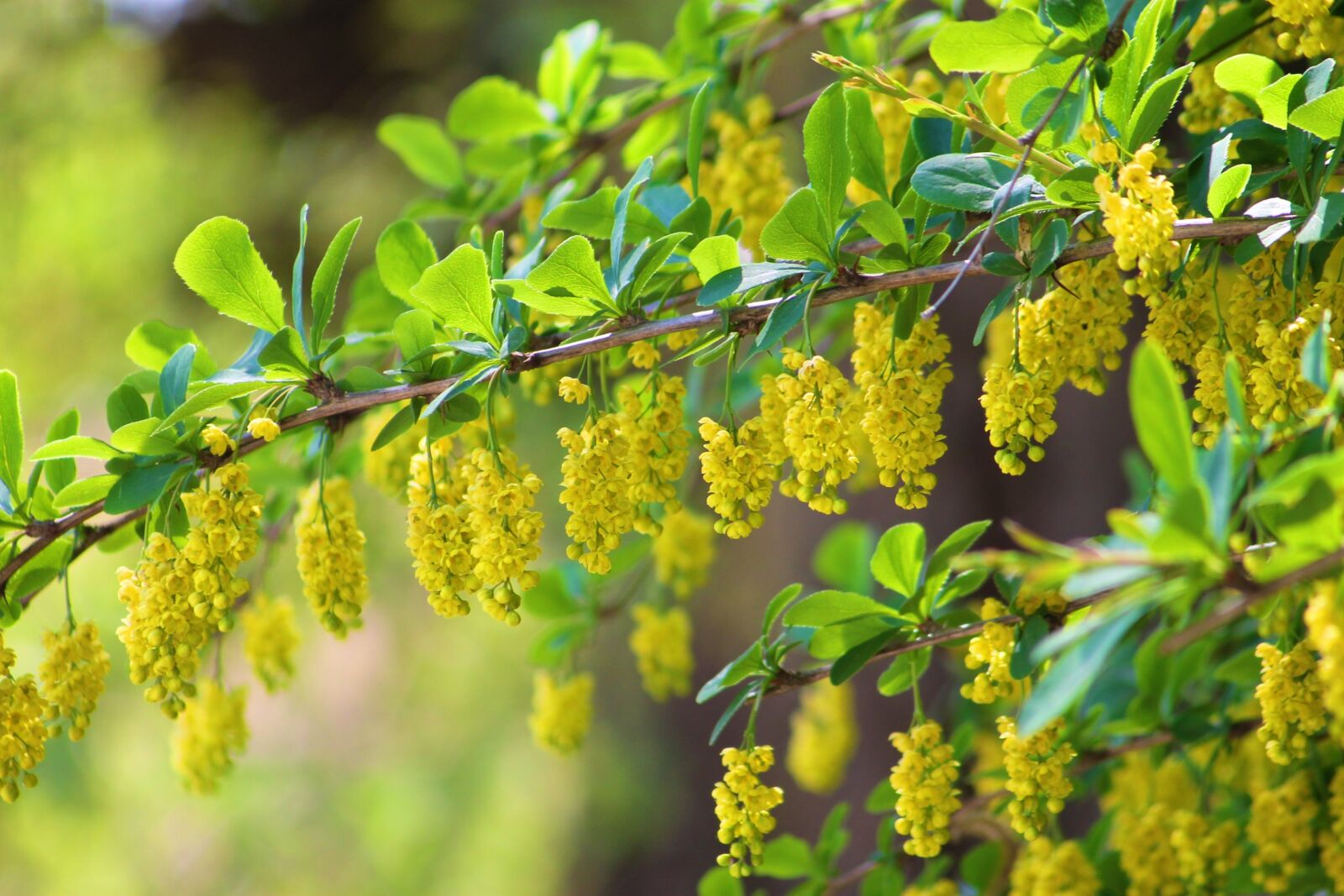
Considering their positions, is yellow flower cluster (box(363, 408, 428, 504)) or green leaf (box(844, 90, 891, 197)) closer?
green leaf (box(844, 90, 891, 197))

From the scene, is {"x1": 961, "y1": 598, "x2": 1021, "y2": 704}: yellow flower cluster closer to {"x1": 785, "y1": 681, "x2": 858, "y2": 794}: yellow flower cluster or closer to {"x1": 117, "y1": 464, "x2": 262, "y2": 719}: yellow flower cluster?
{"x1": 117, "y1": 464, "x2": 262, "y2": 719}: yellow flower cluster

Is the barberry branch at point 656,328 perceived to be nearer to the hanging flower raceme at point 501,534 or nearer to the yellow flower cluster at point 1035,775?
the hanging flower raceme at point 501,534

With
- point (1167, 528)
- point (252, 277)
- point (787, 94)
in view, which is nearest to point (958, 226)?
point (1167, 528)

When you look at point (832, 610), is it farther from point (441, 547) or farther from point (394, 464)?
point (394, 464)

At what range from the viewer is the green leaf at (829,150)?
3.11ft

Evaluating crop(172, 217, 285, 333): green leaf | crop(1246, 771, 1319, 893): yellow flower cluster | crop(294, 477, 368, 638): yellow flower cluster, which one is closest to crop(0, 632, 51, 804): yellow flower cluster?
crop(294, 477, 368, 638): yellow flower cluster

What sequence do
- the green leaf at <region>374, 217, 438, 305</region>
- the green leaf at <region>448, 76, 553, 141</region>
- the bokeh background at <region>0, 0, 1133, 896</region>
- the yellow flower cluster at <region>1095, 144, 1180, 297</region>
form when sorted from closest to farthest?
the yellow flower cluster at <region>1095, 144, 1180, 297</region>
the green leaf at <region>374, 217, 438, 305</region>
the green leaf at <region>448, 76, 553, 141</region>
the bokeh background at <region>0, 0, 1133, 896</region>

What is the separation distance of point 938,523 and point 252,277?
179cm

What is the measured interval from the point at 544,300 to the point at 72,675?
1.96ft

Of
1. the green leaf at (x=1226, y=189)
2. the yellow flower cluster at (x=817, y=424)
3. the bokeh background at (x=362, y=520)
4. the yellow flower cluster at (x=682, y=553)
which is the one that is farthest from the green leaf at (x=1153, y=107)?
the bokeh background at (x=362, y=520)

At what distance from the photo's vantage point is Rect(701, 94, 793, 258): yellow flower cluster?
4.64 feet

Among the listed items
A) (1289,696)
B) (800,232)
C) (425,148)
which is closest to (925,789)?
(1289,696)

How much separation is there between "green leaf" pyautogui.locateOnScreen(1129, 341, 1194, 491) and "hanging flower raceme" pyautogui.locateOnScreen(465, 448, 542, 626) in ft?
1.69

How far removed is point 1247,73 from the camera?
3.18ft
